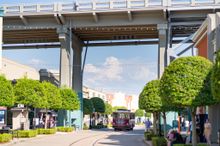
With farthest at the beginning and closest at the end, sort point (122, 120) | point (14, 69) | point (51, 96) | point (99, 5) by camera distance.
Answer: point (14, 69), point (122, 120), point (99, 5), point (51, 96)

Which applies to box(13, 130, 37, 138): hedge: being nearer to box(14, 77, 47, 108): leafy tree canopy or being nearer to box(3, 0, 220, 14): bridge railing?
box(14, 77, 47, 108): leafy tree canopy

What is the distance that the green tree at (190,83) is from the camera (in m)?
19.1

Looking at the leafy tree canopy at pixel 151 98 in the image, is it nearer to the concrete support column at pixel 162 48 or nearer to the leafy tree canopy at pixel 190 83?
the leafy tree canopy at pixel 190 83

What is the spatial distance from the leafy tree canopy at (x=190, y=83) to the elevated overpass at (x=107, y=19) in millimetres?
33783

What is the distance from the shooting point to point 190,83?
19203 millimetres

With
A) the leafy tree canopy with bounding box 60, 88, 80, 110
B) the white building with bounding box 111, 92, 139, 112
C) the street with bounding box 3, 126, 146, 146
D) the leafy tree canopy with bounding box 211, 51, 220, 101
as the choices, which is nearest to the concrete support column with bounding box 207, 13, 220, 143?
the street with bounding box 3, 126, 146, 146

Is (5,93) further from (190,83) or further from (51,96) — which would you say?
(51,96)

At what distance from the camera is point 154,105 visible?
1272 inches

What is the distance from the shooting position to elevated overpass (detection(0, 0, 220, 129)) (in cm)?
5338

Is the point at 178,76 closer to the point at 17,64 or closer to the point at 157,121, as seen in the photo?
the point at 157,121

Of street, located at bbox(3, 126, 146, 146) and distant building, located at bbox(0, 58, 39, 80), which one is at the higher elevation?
distant building, located at bbox(0, 58, 39, 80)

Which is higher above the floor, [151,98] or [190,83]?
[190,83]

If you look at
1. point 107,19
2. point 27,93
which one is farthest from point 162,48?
→ point 27,93

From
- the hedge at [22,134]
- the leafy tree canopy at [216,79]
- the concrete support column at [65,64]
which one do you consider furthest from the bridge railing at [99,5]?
the leafy tree canopy at [216,79]
